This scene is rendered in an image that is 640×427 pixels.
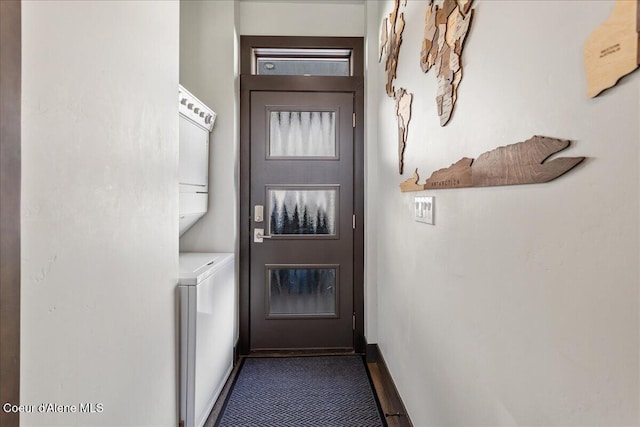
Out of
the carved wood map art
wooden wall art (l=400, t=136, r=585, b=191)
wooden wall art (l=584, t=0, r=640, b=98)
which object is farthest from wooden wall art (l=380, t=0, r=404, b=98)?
wooden wall art (l=584, t=0, r=640, b=98)

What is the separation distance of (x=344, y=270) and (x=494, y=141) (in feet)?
6.61

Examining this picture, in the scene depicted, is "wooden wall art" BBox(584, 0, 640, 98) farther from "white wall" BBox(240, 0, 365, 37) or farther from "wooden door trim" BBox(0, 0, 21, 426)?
"white wall" BBox(240, 0, 365, 37)

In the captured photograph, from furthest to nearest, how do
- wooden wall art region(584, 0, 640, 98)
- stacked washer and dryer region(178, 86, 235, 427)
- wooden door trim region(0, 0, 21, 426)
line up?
stacked washer and dryer region(178, 86, 235, 427)
wooden door trim region(0, 0, 21, 426)
wooden wall art region(584, 0, 640, 98)

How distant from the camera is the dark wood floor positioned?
1812 millimetres

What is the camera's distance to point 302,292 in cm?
280

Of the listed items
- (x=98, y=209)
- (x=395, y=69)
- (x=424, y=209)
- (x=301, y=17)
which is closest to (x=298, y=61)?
(x=301, y=17)

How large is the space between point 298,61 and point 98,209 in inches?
92.0

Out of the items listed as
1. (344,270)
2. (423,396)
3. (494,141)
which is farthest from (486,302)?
(344,270)

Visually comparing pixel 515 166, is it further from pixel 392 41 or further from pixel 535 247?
pixel 392 41

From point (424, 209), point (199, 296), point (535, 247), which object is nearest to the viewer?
point (535, 247)

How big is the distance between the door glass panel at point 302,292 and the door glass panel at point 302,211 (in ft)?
0.98

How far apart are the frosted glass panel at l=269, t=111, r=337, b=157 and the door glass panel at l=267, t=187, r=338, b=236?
29 centimetres

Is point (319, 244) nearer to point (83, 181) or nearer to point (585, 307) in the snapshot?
point (83, 181)

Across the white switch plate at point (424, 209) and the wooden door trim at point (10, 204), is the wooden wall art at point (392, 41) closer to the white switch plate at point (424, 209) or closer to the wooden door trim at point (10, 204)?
the white switch plate at point (424, 209)
